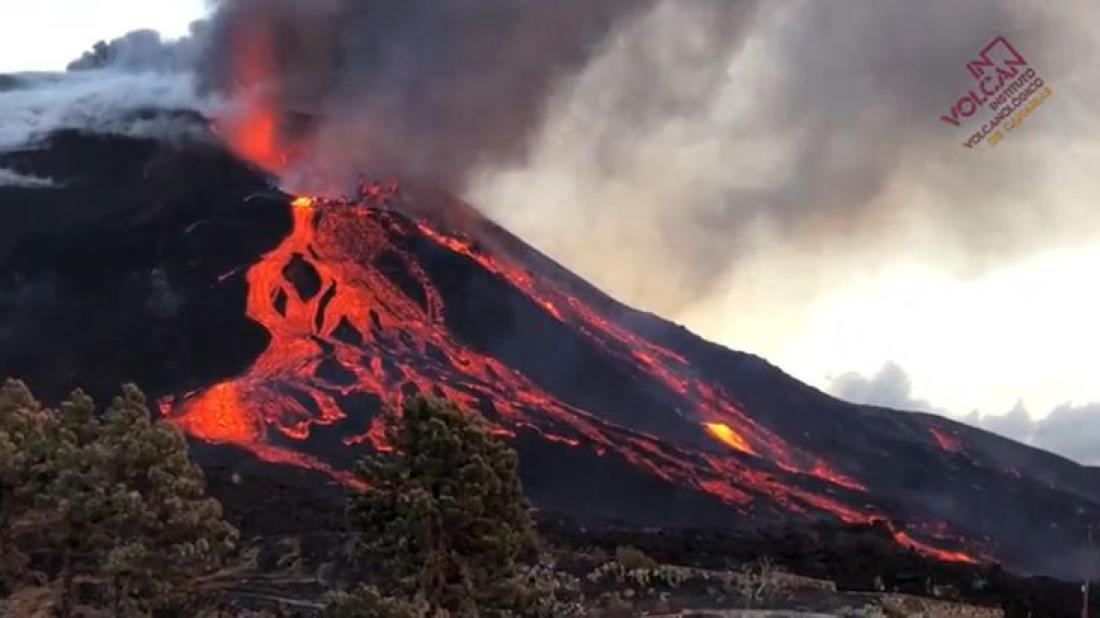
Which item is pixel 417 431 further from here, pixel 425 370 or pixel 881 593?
pixel 425 370

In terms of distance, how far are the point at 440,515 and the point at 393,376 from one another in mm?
38387

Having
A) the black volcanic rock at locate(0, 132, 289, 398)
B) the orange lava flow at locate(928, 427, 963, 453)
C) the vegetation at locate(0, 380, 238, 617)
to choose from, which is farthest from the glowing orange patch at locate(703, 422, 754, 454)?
the vegetation at locate(0, 380, 238, 617)

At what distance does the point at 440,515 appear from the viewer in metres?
16.3

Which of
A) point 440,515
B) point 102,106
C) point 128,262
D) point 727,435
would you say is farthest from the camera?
point 102,106

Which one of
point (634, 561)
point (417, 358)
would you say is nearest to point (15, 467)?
point (634, 561)

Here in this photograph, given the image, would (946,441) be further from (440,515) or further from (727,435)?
(440,515)

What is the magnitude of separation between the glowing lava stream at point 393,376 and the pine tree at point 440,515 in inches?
1099

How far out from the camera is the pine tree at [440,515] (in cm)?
1645

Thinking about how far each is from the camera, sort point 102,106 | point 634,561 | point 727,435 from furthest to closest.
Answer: point 102,106 < point 727,435 < point 634,561

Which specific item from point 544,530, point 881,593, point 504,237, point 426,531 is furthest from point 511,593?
point 504,237

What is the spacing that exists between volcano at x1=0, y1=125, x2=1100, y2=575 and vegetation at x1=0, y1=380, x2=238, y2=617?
70.9ft

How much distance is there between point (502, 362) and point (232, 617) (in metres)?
37.4

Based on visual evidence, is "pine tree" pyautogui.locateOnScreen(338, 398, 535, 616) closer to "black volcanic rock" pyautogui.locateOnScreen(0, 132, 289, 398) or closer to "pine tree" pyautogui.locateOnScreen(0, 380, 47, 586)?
"pine tree" pyautogui.locateOnScreen(0, 380, 47, 586)

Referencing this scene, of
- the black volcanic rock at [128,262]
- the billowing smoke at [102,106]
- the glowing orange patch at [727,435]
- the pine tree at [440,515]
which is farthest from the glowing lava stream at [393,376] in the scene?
the pine tree at [440,515]
